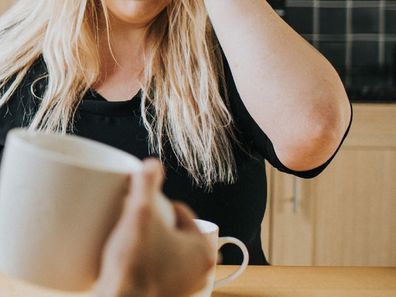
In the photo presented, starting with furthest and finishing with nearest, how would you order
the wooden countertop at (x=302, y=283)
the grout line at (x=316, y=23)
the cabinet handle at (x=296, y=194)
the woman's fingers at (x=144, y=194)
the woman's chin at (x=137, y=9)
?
the grout line at (x=316, y=23) → the cabinet handle at (x=296, y=194) → the woman's chin at (x=137, y=9) → the wooden countertop at (x=302, y=283) → the woman's fingers at (x=144, y=194)

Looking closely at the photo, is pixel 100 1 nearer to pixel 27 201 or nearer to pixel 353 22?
pixel 27 201

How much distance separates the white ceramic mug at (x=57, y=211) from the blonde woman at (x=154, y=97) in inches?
13.0

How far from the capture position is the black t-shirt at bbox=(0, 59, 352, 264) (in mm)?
599

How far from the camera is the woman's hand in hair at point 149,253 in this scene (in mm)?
174

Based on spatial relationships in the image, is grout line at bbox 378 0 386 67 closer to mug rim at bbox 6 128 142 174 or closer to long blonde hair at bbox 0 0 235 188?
long blonde hair at bbox 0 0 235 188

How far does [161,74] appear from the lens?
0.63m

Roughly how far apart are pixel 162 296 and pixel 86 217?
3cm

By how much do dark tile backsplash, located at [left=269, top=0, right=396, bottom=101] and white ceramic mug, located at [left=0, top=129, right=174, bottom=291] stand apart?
162cm

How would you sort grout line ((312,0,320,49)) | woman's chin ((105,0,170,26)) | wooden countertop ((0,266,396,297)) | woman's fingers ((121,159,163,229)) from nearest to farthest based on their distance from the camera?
woman's fingers ((121,159,163,229))
wooden countertop ((0,266,396,297))
woman's chin ((105,0,170,26))
grout line ((312,0,320,49))

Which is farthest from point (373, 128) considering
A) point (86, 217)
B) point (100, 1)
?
point (86, 217)

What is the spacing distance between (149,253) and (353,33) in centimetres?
170

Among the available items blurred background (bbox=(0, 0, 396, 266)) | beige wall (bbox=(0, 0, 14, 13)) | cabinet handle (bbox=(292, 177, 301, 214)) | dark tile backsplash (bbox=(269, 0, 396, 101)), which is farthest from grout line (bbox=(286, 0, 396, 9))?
beige wall (bbox=(0, 0, 14, 13))

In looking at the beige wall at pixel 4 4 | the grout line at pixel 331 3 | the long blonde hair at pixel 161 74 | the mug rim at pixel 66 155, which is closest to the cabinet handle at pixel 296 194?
the grout line at pixel 331 3

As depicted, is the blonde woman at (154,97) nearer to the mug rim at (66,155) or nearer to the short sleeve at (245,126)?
the short sleeve at (245,126)
